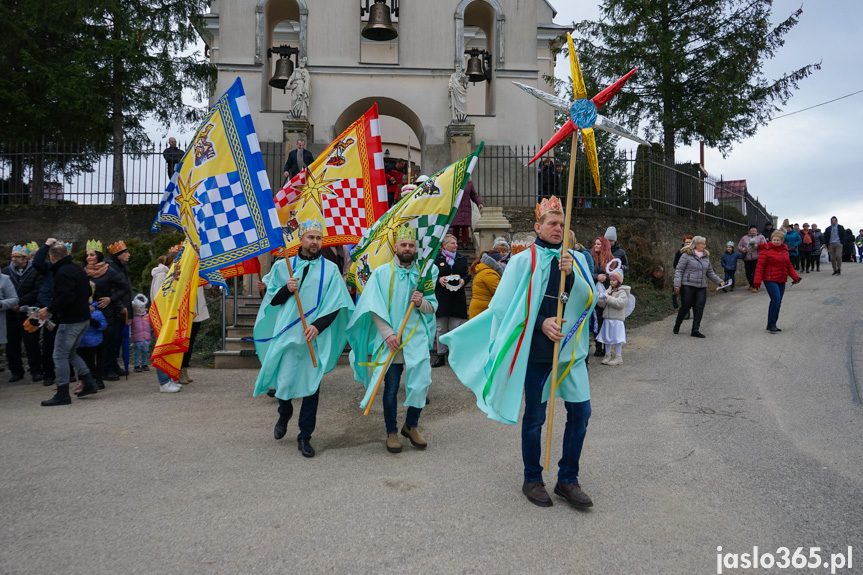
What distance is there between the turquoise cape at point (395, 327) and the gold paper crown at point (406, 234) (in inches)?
9.5

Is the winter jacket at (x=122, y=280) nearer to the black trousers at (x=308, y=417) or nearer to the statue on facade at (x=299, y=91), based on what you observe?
the black trousers at (x=308, y=417)

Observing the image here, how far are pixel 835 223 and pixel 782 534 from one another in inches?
803

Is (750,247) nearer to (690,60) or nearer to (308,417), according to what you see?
(690,60)

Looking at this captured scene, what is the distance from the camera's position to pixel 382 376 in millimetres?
5859

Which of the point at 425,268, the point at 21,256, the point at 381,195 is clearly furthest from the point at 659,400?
the point at 21,256

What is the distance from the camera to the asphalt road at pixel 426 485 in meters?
3.70

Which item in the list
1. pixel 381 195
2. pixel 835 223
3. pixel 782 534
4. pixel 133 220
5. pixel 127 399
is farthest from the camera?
pixel 835 223

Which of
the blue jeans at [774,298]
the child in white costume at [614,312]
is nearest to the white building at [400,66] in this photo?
the blue jeans at [774,298]

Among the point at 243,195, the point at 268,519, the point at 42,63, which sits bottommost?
the point at 268,519

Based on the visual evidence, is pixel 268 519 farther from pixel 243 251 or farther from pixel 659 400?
pixel 659 400

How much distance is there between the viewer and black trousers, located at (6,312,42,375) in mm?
9773

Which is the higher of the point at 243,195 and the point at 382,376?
the point at 243,195

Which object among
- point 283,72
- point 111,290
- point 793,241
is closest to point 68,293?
point 111,290

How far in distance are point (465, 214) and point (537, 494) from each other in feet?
29.7
